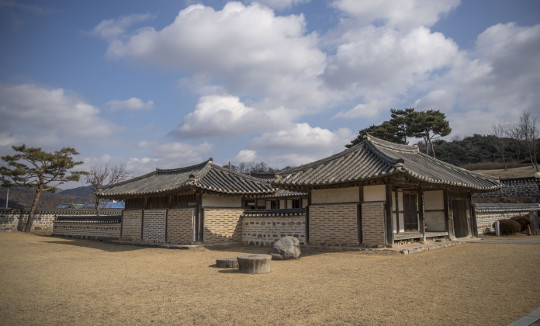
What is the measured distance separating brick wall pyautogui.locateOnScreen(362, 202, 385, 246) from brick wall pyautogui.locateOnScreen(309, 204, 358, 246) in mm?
327

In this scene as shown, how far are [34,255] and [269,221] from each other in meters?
9.52

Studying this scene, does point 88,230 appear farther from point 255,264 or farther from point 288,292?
point 288,292

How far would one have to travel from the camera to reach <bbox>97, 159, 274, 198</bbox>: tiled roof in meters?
15.4

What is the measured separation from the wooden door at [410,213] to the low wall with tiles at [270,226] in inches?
193

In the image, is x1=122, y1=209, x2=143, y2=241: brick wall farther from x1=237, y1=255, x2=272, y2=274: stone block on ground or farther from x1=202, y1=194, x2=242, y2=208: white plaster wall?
x1=237, y1=255, x2=272, y2=274: stone block on ground

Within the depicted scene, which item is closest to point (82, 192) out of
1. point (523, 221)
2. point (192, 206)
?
point (192, 206)

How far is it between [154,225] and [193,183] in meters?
4.75

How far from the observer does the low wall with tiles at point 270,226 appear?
14.3 m

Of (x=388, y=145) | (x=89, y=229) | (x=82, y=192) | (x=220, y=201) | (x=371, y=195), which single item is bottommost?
(x=89, y=229)

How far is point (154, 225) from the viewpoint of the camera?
17578 mm

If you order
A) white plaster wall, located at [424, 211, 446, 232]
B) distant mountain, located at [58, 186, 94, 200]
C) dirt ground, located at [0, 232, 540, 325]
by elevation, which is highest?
distant mountain, located at [58, 186, 94, 200]

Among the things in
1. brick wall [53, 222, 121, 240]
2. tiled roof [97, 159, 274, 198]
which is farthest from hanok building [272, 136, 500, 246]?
brick wall [53, 222, 121, 240]

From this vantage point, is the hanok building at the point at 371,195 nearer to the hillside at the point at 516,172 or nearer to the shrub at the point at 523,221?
the shrub at the point at 523,221

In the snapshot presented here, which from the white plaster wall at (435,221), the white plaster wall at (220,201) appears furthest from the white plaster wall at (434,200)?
the white plaster wall at (220,201)
